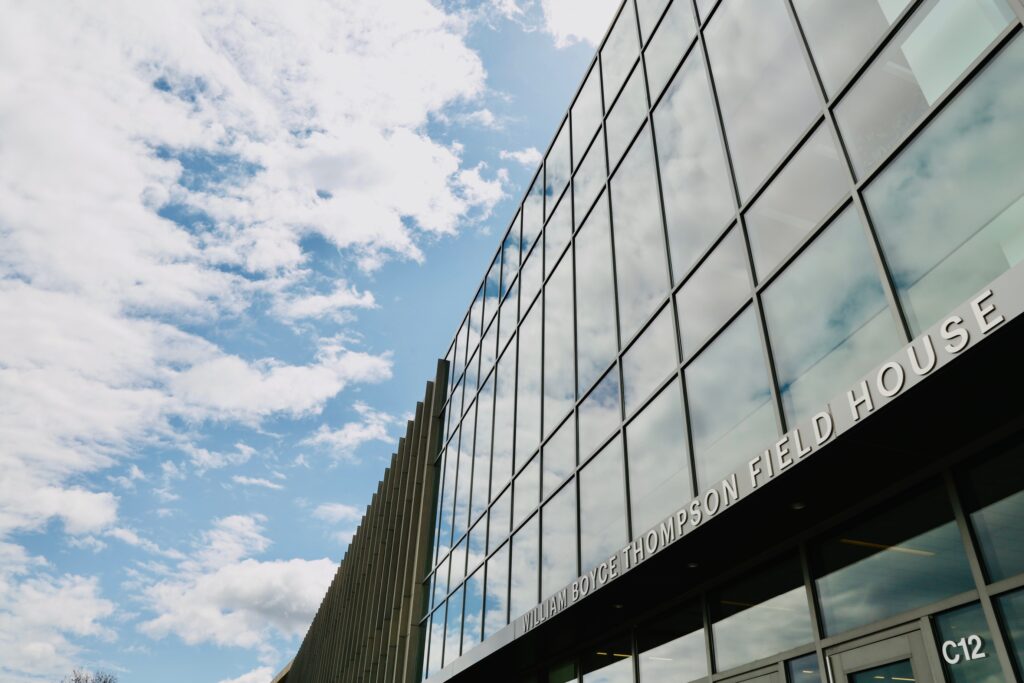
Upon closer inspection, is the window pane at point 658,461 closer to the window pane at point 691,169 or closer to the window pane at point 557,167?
the window pane at point 691,169

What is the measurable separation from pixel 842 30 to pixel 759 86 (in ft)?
4.78

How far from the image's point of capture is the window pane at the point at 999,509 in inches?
230

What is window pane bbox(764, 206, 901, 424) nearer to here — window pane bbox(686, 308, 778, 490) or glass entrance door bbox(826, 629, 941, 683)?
window pane bbox(686, 308, 778, 490)

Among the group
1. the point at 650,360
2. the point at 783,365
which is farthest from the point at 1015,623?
the point at 650,360

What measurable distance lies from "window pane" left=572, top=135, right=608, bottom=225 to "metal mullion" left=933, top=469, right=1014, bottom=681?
956cm

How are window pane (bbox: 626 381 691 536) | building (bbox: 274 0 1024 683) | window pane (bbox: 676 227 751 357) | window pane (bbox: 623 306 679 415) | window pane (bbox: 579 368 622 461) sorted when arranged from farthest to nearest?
window pane (bbox: 579 368 622 461)
window pane (bbox: 623 306 679 415)
window pane (bbox: 626 381 691 536)
window pane (bbox: 676 227 751 357)
building (bbox: 274 0 1024 683)

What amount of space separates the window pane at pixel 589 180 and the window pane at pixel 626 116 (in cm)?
41

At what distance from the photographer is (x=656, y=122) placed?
12.6 metres

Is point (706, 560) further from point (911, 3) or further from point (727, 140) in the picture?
point (911, 3)

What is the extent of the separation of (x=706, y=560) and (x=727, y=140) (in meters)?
5.46

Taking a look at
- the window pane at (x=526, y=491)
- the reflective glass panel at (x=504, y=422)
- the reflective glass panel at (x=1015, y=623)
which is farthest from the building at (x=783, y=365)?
the reflective glass panel at (x=504, y=422)

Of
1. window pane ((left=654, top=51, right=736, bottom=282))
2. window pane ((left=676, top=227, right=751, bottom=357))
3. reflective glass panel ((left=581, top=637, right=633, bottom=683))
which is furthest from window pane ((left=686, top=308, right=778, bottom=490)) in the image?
reflective glass panel ((left=581, top=637, right=633, bottom=683))

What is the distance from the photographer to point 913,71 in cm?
697

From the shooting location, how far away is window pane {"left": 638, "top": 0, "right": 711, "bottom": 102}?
1197cm
